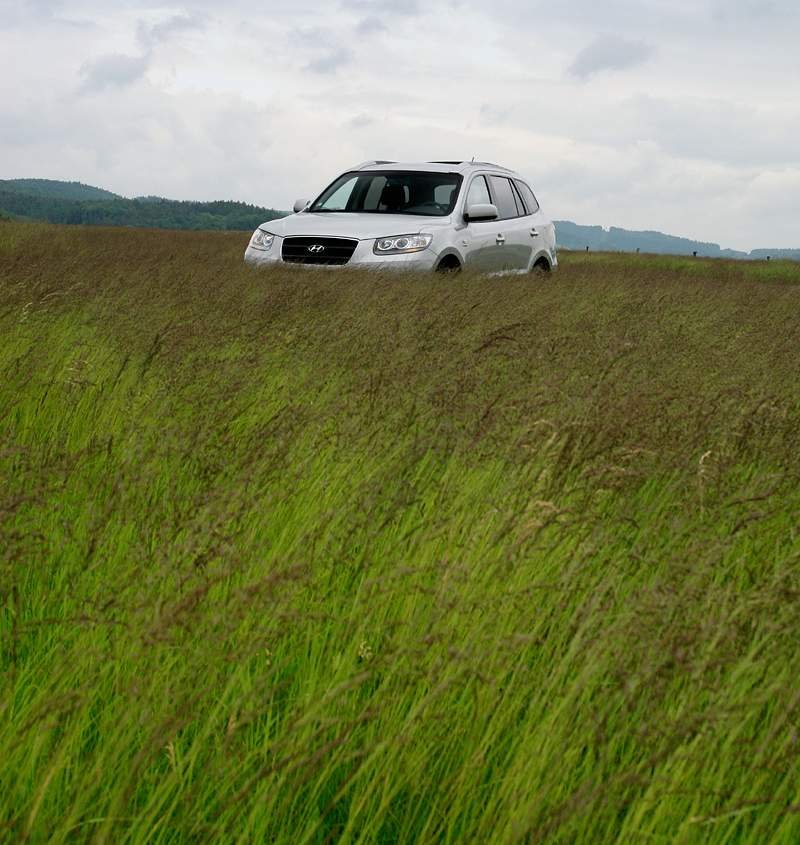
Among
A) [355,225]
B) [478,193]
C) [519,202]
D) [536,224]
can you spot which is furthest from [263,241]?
[536,224]

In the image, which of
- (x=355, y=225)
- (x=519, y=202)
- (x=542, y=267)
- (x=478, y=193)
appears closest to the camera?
(x=355, y=225)

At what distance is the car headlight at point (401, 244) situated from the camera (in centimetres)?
960

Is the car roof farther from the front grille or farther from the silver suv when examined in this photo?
the front grille

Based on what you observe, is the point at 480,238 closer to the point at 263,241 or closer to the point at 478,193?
the point at 478,193

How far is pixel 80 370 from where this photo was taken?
4852 millimetres

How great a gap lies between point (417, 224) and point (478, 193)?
1577mm

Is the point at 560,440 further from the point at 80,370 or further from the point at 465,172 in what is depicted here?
the point at 465,172

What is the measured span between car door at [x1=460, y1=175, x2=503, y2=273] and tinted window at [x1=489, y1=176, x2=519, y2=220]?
27cm

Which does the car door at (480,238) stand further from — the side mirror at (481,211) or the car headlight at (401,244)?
the car headlight at (401,244)

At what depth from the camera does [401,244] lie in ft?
31.7

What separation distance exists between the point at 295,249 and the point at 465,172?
252 centimetres

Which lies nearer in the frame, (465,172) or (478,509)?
(478,509)

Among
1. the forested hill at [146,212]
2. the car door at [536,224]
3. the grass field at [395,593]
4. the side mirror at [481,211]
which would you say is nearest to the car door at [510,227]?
the car door at [536,224]

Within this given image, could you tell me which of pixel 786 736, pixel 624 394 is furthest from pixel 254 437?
pixel 786 736
